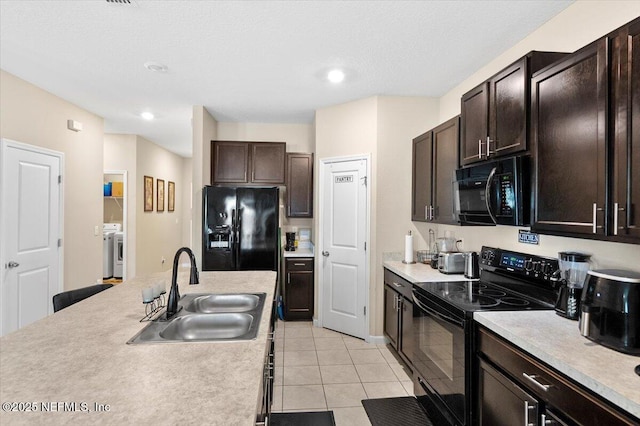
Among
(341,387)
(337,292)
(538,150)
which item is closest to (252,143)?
(337,292)

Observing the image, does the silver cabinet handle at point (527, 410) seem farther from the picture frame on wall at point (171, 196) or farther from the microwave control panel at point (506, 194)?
the picture frame on wall at point (171, 196)

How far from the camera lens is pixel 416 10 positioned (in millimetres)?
2123

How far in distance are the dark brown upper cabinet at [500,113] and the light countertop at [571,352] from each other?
95 centimetres

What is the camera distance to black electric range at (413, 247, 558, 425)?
74.7 inches

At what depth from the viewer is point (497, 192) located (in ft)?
6.73

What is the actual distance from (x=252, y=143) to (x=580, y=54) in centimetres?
371

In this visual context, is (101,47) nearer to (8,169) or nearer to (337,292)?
(8,169)

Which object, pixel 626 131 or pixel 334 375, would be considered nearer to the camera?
pixel 626 131

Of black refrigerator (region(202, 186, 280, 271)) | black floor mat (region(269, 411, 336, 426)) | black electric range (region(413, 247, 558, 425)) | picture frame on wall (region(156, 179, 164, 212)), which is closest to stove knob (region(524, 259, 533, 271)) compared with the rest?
black electric range (region(413, 247, 558, 425))

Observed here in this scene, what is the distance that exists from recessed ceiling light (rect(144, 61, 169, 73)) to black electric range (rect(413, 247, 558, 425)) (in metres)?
2.85

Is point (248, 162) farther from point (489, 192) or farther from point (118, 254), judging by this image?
Result: point (118, 254)

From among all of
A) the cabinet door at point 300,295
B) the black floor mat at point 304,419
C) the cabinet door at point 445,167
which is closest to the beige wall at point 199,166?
the cabinet door at point 300,295

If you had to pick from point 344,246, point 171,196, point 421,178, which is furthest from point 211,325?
point 171,196

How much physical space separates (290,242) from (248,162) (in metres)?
1.25
